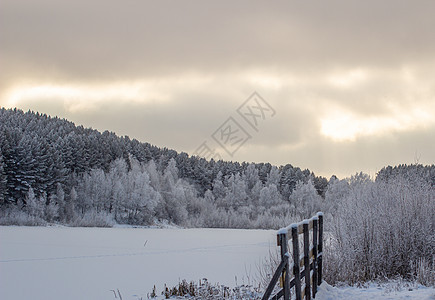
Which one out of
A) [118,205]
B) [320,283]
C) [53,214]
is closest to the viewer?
[320,283]

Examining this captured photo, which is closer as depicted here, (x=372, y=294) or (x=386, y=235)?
(x=372, y=294)

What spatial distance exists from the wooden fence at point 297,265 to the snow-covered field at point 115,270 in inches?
31.1

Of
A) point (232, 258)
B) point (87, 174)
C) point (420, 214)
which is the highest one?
point (87, 174)

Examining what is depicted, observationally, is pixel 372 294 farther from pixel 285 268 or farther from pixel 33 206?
pixel 33 206

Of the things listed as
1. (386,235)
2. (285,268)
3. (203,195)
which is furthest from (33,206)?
(285,268)

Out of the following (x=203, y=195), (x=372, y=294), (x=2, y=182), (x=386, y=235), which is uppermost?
(x=2, y=182)

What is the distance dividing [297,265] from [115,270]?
15.1 meters

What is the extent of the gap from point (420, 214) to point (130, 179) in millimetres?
58224

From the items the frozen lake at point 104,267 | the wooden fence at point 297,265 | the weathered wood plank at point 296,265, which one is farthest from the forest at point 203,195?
the weathered wood plank at point 296,265

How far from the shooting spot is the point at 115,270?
811 inches

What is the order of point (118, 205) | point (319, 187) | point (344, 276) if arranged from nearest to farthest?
point (344, 276), point (118, 205), point (319, 187)

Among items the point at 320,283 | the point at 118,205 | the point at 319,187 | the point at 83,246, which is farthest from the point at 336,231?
the point at 319,187

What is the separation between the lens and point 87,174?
68.3 metres

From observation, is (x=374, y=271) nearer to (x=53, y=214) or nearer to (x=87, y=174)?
(x=53, y=214)
